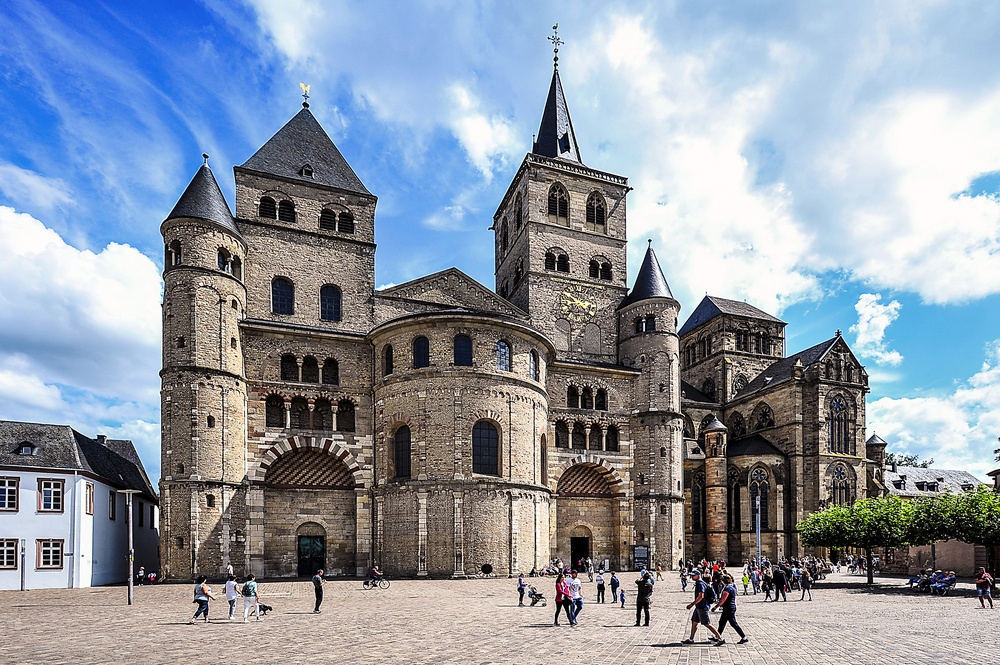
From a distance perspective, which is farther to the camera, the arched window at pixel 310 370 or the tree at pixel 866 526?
the arched window at pixel 310 370

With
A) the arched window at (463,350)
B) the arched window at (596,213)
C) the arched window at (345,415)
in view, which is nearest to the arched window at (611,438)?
the arched window at (463,350)

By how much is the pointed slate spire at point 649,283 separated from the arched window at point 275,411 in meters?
24.4

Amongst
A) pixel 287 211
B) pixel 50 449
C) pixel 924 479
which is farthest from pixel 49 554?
pixel 924 479

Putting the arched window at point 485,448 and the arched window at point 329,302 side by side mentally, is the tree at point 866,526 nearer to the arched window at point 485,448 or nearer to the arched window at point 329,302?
the arched window at point 485,448

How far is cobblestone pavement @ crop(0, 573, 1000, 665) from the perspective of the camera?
46.8 ft

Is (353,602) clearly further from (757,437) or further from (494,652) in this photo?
(757,437)

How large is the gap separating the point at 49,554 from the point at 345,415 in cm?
1528

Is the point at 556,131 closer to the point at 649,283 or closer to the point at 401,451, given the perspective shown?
the point at 649,283

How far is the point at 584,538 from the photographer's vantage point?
147ft

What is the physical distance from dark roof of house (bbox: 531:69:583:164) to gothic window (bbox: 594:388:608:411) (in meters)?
19.4

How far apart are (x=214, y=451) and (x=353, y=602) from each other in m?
13.7

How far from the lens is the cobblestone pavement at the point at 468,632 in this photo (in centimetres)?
1425

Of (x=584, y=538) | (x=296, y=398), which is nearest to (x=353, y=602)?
(x=296, y=398)

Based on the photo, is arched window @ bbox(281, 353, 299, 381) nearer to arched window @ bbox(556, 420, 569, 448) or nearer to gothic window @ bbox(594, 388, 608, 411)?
arched window @ bbox(556, 420, 569, 448)
